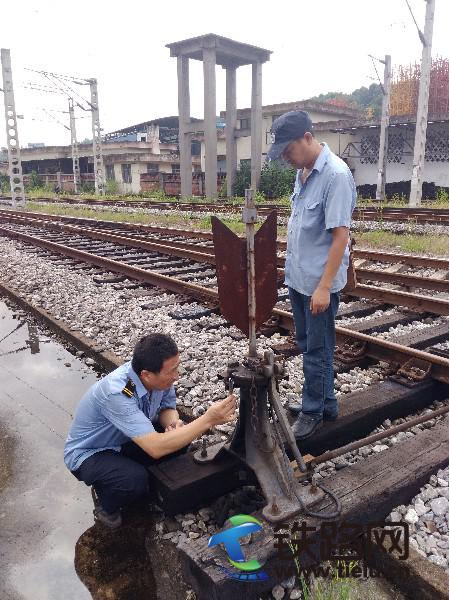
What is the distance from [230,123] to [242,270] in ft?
99.7

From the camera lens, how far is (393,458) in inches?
112

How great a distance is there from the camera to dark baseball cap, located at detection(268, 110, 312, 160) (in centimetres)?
262

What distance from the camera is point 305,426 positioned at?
3.12 m

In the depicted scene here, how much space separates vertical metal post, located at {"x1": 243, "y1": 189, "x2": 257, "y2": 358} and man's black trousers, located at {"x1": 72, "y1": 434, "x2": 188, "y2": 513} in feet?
3.22

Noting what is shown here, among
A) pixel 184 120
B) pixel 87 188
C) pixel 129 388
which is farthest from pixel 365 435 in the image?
pixel 87 188

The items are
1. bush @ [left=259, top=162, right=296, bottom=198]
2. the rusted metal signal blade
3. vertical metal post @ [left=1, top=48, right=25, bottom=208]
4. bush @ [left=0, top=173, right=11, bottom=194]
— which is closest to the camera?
the rusted metal signal blade

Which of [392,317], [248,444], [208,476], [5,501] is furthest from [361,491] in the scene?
[392,317]

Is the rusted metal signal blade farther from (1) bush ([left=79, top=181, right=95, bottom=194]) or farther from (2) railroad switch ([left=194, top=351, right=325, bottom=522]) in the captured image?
(1) bush ([left=79, top=181, right=95, bottom=194])

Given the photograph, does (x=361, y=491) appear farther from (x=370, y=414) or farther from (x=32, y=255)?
(x=32, y=255)

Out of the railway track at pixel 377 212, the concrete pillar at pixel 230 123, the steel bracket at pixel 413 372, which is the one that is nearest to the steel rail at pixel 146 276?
the steel bracket at pixel 413 372

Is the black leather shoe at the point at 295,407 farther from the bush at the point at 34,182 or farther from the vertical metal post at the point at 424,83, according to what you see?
the bush at the point at 34,182

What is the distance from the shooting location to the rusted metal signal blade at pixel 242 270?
7.75 feet

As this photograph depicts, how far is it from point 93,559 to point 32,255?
892 centimetres

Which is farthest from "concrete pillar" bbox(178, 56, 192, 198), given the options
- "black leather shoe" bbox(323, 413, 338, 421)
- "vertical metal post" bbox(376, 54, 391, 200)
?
"black leather shoe" bbox(323, 413, 338, 421)
